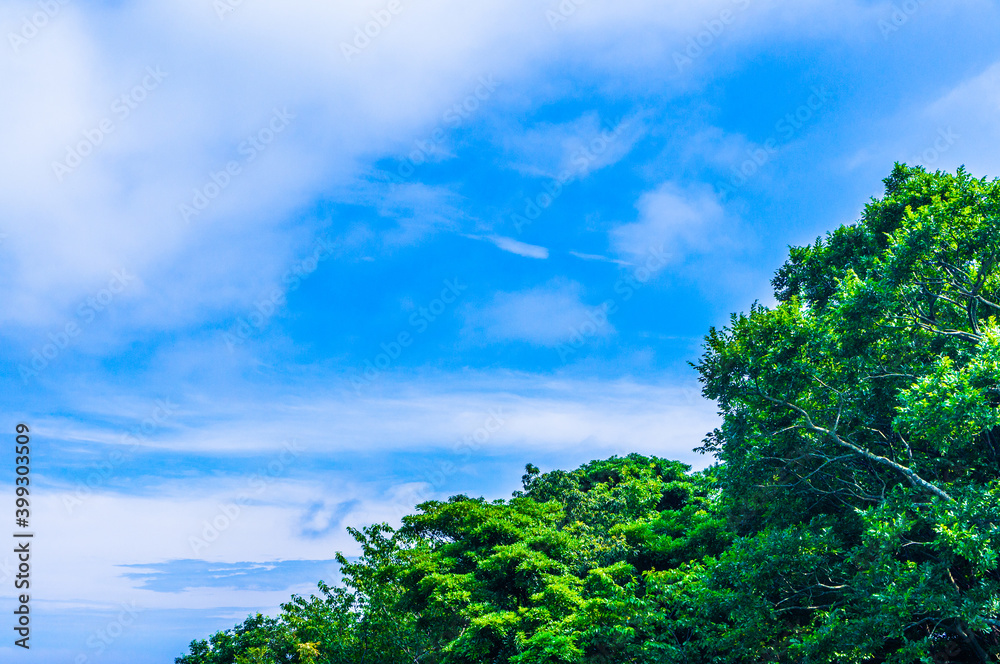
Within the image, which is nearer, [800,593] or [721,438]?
[800,593]

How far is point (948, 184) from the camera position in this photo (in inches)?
653

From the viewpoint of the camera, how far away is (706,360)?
16172 mm

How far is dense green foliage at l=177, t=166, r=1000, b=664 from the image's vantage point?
1227 centimetres

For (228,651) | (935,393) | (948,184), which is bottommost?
(228,651)

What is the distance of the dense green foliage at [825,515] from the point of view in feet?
40.2

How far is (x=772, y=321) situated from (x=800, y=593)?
730 centimetres

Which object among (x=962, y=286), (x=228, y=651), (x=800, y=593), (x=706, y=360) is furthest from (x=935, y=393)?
(x=228, y=651)

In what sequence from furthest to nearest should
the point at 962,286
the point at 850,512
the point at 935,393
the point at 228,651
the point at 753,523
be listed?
the point at 228,651 < the point at 753,523 < the point at 850,512 < the point at 962,286 < the point at 935,393

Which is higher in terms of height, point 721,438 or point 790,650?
point 721,438

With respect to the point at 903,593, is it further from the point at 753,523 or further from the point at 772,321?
the point at 753,523

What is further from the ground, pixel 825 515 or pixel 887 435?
pixel 887 435

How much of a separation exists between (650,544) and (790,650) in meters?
12.5

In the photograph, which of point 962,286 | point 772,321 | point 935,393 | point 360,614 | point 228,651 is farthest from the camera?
point 228,651

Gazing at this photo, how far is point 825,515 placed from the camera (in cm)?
1609
